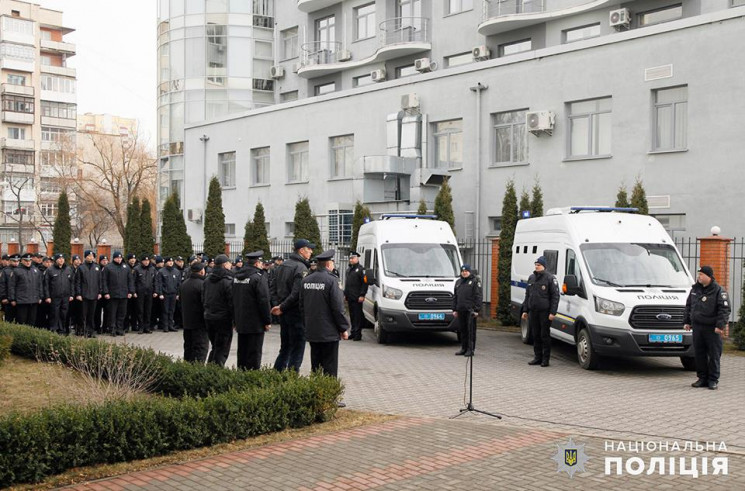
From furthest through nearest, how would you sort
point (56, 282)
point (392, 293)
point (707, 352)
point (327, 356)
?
point (56, 282)
point (392, 293)
point (707, 352)
point (327, 356)

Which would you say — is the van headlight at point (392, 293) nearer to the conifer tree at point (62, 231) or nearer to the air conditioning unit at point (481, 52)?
the air conditioning unit at point (481, 52)

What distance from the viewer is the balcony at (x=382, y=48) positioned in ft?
105

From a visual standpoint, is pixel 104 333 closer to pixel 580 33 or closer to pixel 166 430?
pixel 166 430

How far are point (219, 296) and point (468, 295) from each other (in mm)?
5551

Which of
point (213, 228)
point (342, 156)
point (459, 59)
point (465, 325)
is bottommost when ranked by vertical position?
point (465, 325)

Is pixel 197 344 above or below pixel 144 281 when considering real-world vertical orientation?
below

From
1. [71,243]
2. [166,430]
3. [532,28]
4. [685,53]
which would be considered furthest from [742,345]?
[71,243]

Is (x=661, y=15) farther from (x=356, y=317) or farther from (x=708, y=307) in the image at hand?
(x=708, y=307)

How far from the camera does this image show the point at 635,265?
532 inches

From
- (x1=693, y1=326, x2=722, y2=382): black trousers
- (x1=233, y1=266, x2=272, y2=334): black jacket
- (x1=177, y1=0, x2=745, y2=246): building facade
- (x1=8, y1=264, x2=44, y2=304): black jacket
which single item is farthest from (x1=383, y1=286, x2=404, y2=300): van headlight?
(x1=177, y1=0, x2=745, y2=246): building facade

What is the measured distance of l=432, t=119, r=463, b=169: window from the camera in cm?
2636

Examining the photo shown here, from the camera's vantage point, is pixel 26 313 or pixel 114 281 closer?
pixel 26 313

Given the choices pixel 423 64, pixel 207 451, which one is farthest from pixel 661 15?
pixel 207 451

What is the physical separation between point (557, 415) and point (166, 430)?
15.3 feet
